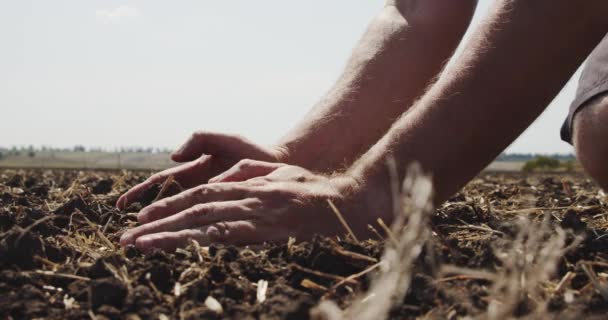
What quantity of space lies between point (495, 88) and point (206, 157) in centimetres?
167

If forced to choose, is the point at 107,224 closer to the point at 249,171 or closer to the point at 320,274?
the point at 249,171

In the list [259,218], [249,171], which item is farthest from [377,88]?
[259,218]

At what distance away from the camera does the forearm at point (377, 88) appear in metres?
3.34

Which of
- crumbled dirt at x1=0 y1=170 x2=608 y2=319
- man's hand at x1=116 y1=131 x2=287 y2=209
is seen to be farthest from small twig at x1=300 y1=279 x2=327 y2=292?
man's hand at x1=116 y1=131 x2=287 y2=209

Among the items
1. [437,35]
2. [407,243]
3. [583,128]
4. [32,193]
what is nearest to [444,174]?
[583,128]

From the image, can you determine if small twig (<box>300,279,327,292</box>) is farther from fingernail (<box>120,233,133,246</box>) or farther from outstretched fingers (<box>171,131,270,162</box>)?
outstretched fingers (<box>171,131,270,162</box>)

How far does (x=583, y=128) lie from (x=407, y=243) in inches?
75.1

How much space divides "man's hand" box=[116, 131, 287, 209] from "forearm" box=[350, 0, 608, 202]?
1.08 m

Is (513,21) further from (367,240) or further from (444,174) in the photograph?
(367,240)

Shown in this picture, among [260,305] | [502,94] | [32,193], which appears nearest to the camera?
[260,305]

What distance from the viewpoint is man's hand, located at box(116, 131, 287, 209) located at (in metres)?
3.01

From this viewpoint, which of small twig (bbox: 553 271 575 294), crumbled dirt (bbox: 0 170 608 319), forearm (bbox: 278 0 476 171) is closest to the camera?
crumbled dirt (bbox: 0 170 608 319)

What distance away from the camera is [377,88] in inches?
133

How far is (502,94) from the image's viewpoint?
200 cm
